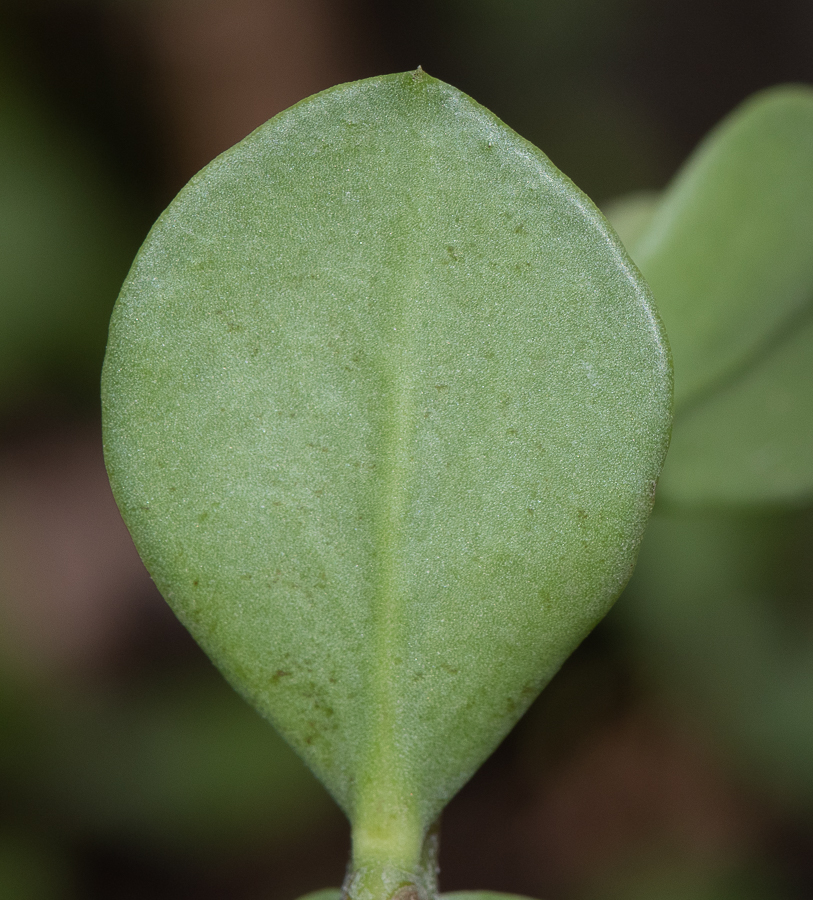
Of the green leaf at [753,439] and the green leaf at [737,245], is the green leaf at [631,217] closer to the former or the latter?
the green leaf at [737,245]

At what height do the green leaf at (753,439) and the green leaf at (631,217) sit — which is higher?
the green leaf at (631,217)

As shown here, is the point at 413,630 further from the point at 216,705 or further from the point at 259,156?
the point at 216,705

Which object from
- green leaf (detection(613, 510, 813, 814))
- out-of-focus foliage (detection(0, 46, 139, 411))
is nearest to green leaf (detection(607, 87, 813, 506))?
green leaf (detection(613, 510, 813, 814))

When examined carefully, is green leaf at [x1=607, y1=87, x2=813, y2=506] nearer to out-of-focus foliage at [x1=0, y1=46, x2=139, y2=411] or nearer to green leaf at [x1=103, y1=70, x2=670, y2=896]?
green leaf at [x1=103, y1=70, x2=670, y2=896]

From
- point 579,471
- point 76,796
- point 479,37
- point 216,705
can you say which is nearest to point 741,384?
point 579,471

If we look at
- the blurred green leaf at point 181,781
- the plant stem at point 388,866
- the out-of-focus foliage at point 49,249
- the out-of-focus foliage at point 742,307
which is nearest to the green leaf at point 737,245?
the out-of-focus foliage at point 742,307

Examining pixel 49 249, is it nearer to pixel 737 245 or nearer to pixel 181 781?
pixel 181 781
